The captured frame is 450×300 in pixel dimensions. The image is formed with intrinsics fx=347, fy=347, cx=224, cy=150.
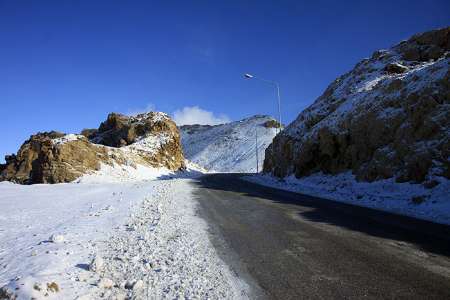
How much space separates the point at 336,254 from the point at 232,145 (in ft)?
298

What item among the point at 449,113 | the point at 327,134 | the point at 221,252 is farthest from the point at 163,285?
the point at 327,134

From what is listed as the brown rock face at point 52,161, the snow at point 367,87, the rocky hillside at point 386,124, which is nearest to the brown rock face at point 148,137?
the brown rock face at point 52,161

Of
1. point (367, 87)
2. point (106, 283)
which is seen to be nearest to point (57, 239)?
point (106, 283)

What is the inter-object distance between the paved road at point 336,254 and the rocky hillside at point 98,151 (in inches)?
1151

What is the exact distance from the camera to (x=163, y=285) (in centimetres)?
472

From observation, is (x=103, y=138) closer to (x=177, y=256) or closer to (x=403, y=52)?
(x=403, y=52)

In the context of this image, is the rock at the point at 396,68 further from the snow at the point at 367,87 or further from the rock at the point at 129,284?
the rock at the point at 129,284

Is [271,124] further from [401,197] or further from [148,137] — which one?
[401,197]

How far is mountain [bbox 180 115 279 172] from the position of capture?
82.4 metres

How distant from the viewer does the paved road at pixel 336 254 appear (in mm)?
4480

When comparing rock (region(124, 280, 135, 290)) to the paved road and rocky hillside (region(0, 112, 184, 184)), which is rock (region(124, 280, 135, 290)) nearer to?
the paved road

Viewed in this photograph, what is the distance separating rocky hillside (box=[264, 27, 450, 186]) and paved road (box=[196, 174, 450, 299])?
6054mm

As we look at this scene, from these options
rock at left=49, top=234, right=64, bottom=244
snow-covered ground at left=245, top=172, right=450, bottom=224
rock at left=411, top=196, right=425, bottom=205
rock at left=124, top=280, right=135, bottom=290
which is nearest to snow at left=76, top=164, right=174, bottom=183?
snow-covered ground at left=245, top=172, right=450, bottom=224

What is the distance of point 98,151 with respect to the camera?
39375 millimetres
